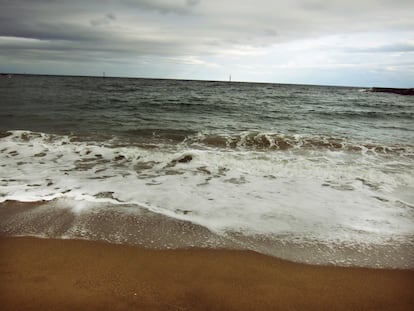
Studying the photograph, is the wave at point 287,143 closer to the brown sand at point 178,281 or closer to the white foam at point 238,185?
the white foam at point 238,185

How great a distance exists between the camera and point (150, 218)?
4066 millimetres

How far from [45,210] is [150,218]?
1494mm

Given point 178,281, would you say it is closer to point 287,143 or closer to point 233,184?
point 233,184

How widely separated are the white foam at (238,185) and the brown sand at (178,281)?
28.3 inches

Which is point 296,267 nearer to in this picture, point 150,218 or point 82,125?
point 150,218

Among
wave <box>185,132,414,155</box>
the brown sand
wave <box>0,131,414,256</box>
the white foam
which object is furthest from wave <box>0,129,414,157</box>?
the brown sand

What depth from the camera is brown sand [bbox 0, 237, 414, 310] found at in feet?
8.27

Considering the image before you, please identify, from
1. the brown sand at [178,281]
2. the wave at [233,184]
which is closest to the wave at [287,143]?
the wave at [233,184]

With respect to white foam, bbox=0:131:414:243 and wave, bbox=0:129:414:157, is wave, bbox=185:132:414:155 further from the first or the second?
white foam, bbox=0:131:414:243

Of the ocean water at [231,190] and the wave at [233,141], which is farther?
the wave at [233,141]

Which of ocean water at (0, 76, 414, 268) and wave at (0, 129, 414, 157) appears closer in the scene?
ocean water at (0, 76, 414, 268)

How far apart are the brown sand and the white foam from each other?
72cm

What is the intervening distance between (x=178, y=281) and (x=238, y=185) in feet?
9.64

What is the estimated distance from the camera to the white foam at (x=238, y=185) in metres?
4.05
